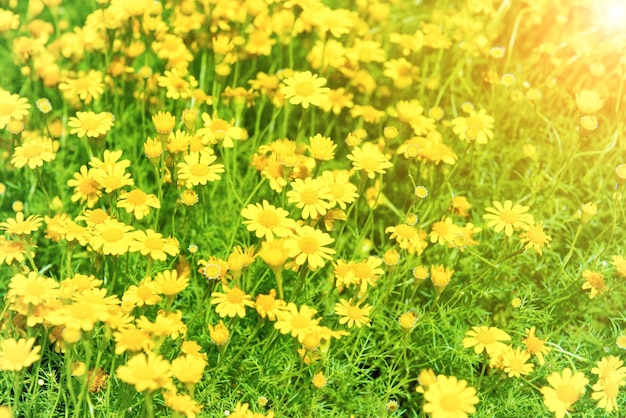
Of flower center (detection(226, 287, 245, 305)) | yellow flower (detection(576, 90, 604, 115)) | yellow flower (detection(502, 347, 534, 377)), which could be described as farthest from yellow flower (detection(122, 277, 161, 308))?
yellow flower (detection(576, 90, 604, 115))

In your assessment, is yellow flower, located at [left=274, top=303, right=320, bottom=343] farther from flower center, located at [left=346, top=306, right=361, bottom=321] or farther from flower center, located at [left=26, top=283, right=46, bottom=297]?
flower center, located at [left=26, top=283, right=46, bottom=297]

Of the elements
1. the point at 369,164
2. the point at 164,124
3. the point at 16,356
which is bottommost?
the point at 16,356

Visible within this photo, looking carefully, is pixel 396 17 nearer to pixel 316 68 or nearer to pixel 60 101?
pixel 316 68

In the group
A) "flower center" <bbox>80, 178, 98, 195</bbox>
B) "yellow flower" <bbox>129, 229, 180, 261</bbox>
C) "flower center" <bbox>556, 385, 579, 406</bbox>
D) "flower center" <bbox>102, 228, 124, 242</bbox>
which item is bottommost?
"flower center" <bbox>556, 385, 579, 406</bbox>

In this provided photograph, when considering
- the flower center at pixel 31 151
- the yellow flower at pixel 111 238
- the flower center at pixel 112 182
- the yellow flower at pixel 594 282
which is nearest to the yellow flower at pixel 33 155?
the flower center at pixel 31 151

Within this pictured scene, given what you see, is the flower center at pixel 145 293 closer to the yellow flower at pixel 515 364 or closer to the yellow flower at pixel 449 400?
the yellow flower at pixel 449 400

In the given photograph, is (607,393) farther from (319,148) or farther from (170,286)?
(170,286)

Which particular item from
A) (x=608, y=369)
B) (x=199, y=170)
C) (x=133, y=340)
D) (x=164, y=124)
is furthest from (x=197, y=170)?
(x=608, y=369)

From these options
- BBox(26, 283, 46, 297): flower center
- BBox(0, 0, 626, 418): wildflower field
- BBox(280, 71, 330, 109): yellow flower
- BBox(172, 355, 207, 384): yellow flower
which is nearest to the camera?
BBox(172, 355, 207, 384): yellow flower
